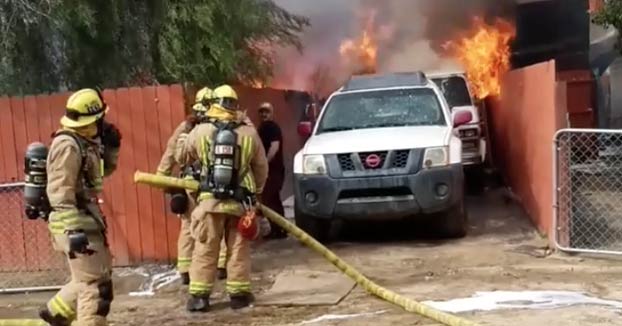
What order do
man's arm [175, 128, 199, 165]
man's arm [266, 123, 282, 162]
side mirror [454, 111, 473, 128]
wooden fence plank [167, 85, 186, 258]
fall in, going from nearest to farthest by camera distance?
1. man's arm [175, 128, 199, 165]
2. wooden fence plank [167, 85, 186, 258]
3. man's arm [266, 123, 282, 162]
4. side mirror [454, 111, 473, 128]

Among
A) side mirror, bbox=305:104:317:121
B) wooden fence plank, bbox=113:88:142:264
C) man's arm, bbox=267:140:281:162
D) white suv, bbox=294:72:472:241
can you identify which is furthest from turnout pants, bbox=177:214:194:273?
side mirror, bbox=305:104:317:121

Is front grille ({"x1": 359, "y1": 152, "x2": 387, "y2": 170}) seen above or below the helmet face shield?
below

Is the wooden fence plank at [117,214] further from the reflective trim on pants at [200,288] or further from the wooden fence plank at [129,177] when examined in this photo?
the reflective trim on pants at [200,288]

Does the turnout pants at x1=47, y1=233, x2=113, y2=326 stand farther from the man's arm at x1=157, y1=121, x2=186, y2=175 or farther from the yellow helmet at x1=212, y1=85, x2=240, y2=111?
the man's arm at x1=157, y1=121, x2=186, y2=175

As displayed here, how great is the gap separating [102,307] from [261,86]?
284 inches

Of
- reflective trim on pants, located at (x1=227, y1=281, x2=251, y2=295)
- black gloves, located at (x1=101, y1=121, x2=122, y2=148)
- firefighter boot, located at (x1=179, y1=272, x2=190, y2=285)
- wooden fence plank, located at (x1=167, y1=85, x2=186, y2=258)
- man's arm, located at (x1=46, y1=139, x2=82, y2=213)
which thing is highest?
wooden fence plank, located at (x1=167, y1=85, x2=186, y2=258)

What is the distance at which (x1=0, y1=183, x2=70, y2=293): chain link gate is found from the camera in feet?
28.1

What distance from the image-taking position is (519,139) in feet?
35.4

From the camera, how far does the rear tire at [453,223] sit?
912cm

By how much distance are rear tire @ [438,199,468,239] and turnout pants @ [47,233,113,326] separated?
438 centimetres

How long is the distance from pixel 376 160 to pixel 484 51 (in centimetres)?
1191

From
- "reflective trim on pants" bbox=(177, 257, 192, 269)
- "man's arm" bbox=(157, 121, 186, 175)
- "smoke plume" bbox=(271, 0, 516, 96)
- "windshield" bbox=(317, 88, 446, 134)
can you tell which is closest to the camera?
"man's arm" bbox=(157, 121, 186, 175)

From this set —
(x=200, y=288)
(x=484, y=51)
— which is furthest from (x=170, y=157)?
(x=484, y=51)

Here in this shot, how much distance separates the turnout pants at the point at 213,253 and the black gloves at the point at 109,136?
1.08 metres
